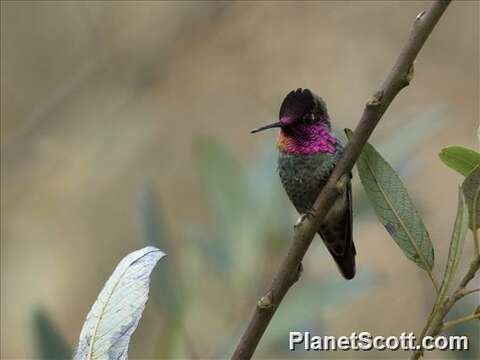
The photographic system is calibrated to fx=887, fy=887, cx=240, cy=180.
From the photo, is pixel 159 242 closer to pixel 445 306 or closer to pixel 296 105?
pixel 296 105

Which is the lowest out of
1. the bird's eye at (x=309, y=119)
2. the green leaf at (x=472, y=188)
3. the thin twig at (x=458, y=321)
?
the thin twig at (x=458, y=321)

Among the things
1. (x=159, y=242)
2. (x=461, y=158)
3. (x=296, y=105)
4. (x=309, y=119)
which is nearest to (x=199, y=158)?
(x=159, y=242)

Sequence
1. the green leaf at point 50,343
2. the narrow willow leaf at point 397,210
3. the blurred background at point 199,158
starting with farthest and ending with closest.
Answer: the blurred background at point 199,158
the green leaf at point 50,343
the narrow willow leaf at point 397,210

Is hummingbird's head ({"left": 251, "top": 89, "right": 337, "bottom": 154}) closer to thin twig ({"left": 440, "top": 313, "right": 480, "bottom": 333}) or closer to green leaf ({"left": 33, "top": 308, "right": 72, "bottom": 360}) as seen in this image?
green leaf ({"left": 33, "top": 308, "right": 72, "bottom": 360})

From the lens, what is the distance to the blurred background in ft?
8.06

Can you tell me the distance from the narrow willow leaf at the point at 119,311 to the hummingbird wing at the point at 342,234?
39.8 inches

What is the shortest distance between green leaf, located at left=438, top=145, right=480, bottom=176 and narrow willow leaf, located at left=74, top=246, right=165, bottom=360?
0.45 meters

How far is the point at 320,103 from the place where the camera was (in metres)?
2.28

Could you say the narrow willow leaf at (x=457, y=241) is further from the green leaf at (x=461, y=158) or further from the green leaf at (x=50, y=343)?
the green leaf at (x=50, y=343)

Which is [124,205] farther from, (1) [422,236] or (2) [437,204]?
(1) [422,236]

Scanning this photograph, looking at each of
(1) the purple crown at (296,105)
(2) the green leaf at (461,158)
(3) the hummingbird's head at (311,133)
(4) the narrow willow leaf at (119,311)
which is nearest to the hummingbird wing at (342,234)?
(3) the hummingbird's head at (311,133)

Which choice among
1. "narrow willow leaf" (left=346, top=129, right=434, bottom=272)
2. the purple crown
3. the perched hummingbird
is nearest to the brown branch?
"narrow willow leaf" (left=346, top=129, right=434, bottom=272)

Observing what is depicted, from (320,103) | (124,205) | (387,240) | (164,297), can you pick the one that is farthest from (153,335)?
(387,240)

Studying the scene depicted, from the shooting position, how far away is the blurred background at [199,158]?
2.46 m
